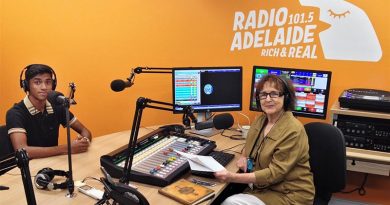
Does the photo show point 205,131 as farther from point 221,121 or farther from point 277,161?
point 277,161

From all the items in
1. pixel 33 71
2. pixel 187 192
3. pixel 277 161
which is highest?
pixel 33 71

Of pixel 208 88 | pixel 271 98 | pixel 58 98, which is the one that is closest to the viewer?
pixel 58 98

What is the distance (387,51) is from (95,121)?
254 cm

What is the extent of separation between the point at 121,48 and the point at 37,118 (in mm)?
1147

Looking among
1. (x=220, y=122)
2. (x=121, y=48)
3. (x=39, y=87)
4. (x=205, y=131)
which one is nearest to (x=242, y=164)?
(x=220, y=122)

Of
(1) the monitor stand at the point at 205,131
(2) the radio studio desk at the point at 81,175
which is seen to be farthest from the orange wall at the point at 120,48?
(2) the radio studio desk at the point at 81,175

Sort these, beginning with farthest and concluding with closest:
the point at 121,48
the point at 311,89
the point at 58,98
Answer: the point at 121,48 → the point at 311,89 → the point at 58,98

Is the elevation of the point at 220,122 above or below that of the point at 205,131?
above

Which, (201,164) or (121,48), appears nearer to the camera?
(201,164)

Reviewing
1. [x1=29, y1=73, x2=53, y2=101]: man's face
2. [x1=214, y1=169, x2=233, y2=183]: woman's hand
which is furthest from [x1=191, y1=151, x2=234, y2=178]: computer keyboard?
[x1=29, y1=73, x2=53, y2=101]: man's face

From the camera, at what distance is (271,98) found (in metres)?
2.16

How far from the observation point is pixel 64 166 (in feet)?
7.19

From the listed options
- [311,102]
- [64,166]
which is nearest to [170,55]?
[311,102]

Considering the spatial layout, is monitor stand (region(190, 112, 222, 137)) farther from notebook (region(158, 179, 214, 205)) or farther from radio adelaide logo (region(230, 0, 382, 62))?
notebook (region(158, 179, 214, 205))
